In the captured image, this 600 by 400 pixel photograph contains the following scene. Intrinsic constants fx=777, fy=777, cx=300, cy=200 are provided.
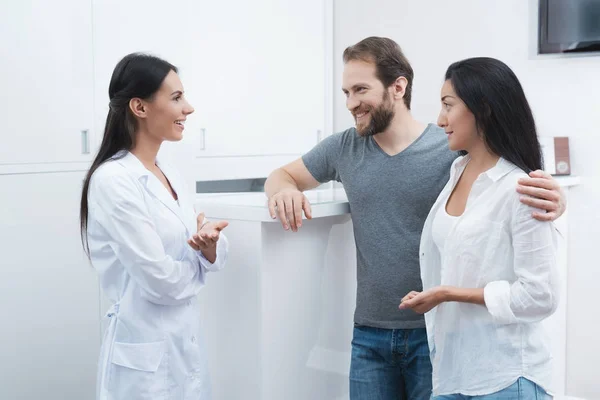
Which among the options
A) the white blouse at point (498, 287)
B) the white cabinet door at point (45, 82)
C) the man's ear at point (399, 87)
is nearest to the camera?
the white blouse at point (498, 287)

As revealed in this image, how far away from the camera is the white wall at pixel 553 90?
294cm

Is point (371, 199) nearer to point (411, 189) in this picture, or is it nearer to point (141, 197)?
point (411, 189)

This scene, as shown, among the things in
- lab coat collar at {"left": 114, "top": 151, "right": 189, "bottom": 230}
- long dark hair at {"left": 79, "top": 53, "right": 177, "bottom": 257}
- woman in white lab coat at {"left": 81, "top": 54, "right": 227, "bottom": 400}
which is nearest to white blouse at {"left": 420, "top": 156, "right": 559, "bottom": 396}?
woman in white lab coat at {"left": 81, "top": 54, "right": 227, "bottom": 400}

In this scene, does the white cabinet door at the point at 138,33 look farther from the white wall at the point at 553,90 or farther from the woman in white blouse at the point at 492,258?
the woman in white blouse at the point at 492,258

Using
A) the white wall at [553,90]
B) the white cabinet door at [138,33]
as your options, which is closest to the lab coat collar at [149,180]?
the white cabinet door at [138,33]

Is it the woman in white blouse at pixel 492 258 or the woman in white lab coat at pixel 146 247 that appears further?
the woman in white lab coat at pixel 146 247

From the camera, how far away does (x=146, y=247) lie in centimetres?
156

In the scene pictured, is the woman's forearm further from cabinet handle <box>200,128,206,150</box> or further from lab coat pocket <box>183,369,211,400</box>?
cabinet handle <box>200,128,206,150</box>

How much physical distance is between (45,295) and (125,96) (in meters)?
1.12

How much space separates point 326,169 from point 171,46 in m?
1.28

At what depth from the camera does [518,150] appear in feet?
4.56

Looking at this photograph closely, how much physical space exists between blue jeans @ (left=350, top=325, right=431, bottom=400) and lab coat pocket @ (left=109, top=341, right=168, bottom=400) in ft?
1.43

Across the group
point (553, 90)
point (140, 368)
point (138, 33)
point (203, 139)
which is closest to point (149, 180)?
point (140, 368)

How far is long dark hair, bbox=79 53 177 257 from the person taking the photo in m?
1.71
